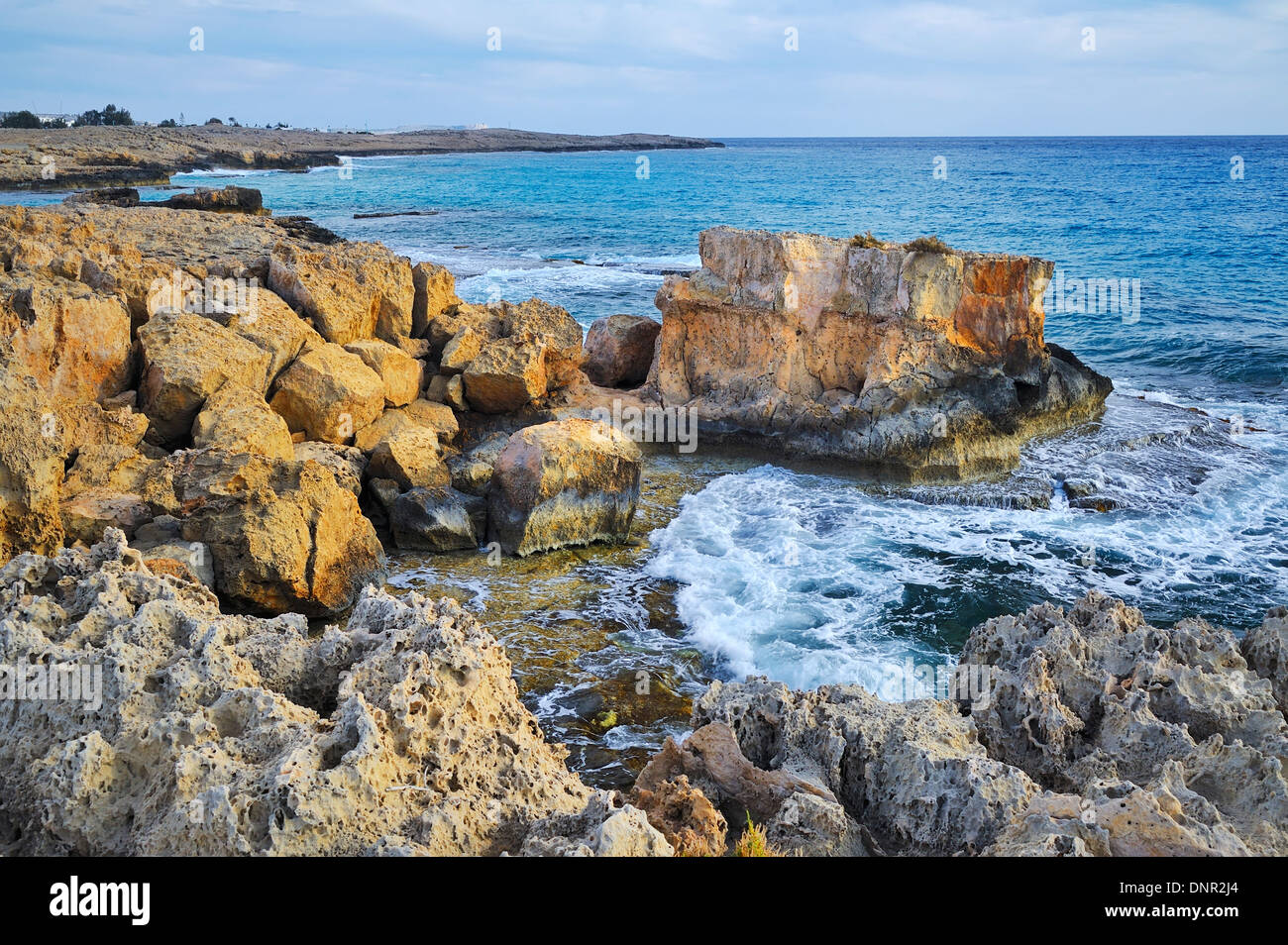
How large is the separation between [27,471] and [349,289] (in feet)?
20.7

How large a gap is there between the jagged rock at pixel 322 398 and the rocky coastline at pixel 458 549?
0.15ft

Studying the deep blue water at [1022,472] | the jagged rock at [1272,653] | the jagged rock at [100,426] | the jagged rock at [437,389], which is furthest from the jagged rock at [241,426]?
the jagged rock at [1272,653]

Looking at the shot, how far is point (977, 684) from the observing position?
18.7 feet

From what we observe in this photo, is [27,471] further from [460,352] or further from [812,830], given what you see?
[812,830]

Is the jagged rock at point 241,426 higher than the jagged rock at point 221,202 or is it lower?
lower

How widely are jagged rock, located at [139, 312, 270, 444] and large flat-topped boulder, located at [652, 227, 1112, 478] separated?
6.57m

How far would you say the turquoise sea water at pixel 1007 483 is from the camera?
9719 millimetres

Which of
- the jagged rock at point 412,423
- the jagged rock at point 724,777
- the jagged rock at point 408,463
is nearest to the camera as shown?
the jagged rock at point 724,777

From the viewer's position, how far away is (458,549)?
35.6 ft

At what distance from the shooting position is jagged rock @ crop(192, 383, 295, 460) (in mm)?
10195

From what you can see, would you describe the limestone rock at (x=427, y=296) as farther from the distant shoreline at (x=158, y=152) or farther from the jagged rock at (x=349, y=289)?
the distant shoreline at (x=158, y=152)

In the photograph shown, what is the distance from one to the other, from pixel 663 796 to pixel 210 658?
7.90 ft

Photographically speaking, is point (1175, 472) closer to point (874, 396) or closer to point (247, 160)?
point (874, 396)
